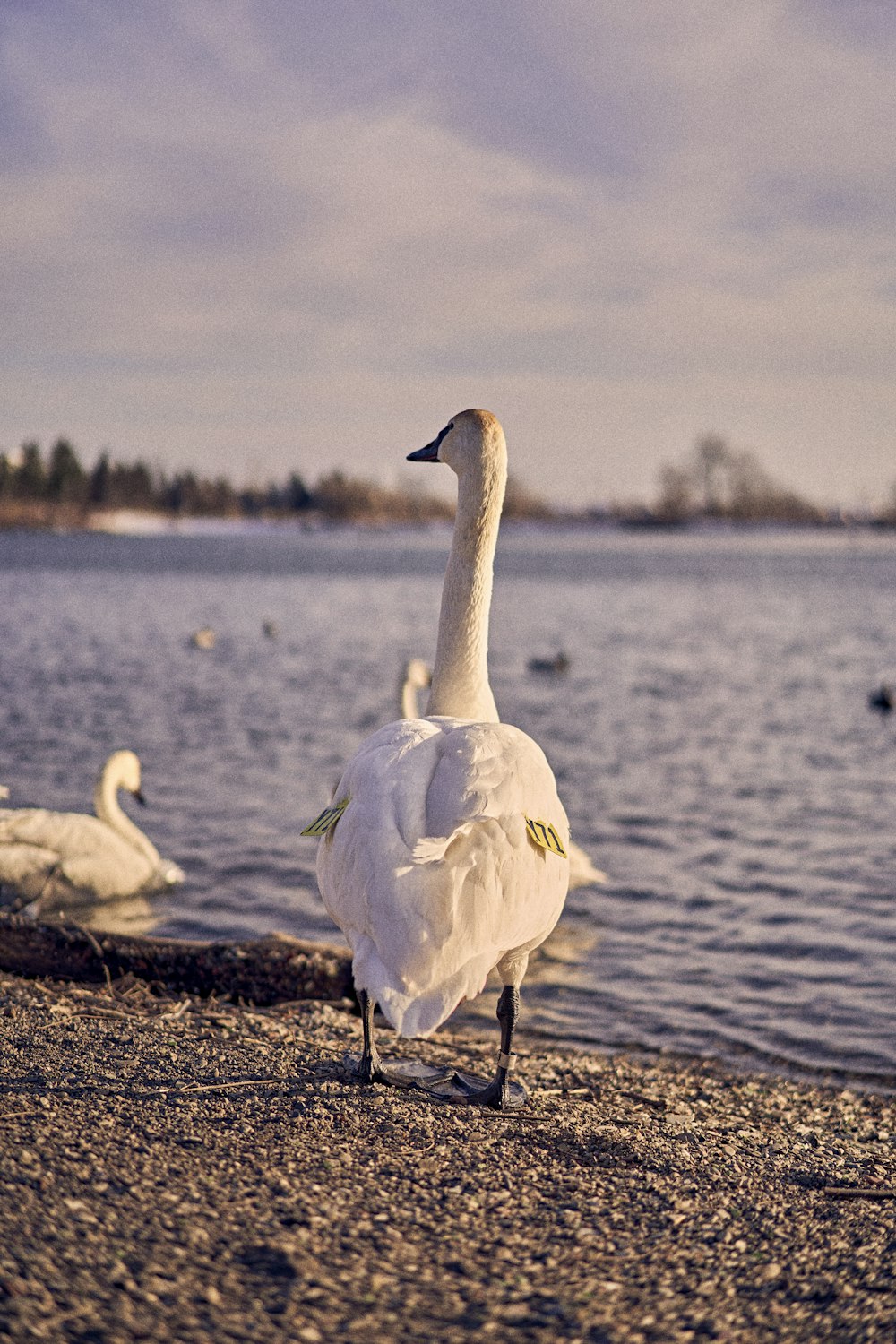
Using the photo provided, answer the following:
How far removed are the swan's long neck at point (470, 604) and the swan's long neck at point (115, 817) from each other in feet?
18.2

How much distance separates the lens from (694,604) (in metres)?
64.4

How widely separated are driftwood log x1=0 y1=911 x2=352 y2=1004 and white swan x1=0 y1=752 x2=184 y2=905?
8.71 feet

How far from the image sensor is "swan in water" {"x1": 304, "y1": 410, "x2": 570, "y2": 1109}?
4.79m

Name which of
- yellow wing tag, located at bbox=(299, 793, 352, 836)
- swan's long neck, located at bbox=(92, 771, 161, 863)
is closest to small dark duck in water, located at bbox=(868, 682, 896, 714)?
swan's long neck, located at bbox=(92, 771, 161, 863)

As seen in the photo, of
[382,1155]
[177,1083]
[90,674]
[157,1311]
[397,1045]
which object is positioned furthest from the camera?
[90,674]

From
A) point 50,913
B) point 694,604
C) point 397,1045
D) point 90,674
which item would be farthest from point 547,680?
point 694,604

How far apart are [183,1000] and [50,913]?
15.1ft

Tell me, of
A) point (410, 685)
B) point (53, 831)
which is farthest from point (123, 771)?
point (410, 685)

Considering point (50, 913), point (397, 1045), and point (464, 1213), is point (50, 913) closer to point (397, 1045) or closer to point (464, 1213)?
point (397, 1045)

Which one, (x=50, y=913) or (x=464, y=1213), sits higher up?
(x=464, y=1213)

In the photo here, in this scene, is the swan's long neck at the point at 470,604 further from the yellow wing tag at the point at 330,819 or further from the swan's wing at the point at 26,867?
the swan's wing at the point at 26,867

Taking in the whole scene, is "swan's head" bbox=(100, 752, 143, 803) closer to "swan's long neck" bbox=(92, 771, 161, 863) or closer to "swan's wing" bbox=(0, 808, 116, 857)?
"swan's long neck" bbox=(92, 771, 161, 863)

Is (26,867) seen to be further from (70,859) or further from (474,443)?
(474,443)

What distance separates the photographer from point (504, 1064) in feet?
18.4
